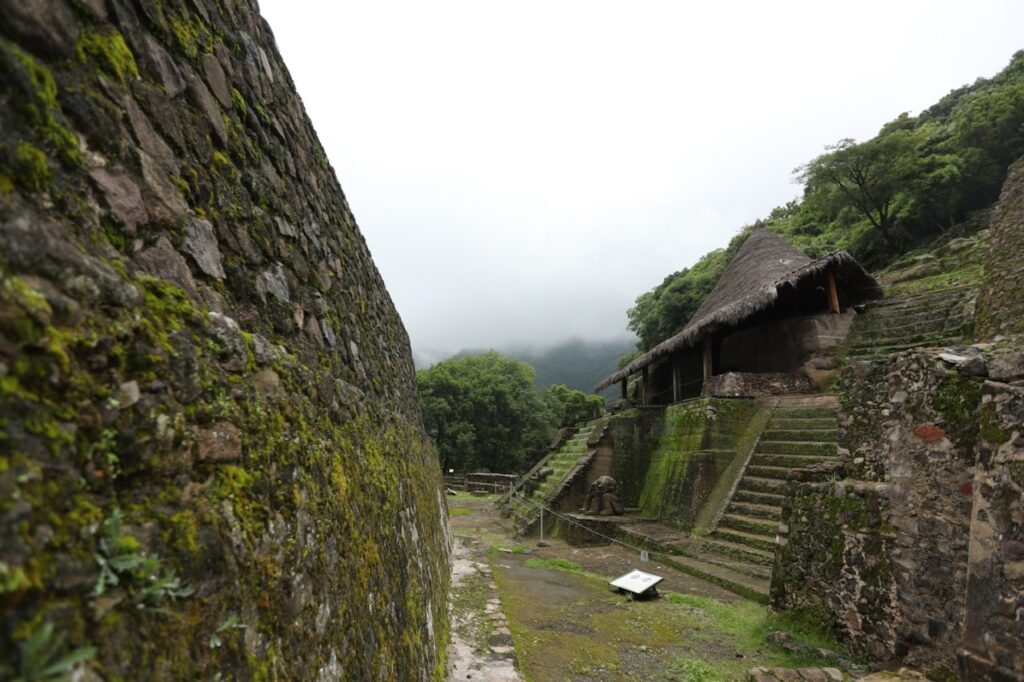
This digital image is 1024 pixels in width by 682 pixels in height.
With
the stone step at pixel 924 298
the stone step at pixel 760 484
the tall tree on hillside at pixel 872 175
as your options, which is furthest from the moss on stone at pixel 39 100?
the tall tree on hillside at pixel 872 175

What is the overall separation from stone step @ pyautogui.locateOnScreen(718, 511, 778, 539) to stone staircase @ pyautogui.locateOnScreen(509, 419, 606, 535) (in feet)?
15.7

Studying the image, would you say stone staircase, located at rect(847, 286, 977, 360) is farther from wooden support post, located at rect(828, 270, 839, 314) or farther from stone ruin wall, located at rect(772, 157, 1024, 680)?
stone ruin wall, located at rect(772, 157, 1024, 680)

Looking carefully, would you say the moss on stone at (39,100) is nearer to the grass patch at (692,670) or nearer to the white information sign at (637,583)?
the grass patch at (692,670)

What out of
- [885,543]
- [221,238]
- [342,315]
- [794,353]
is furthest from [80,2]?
[794,353]

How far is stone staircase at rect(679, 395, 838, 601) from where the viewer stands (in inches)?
309

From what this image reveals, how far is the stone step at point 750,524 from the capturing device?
8.56 metres

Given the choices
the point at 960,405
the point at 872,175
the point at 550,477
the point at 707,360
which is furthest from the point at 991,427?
the point at 872,175

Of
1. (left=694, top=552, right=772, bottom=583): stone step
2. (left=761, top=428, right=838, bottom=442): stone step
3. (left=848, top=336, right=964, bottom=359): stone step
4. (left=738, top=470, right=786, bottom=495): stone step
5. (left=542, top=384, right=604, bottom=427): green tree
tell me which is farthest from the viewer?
(left=542, top=384, right=604, bottom=427): green tree

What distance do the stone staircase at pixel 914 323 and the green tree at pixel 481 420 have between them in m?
21.4

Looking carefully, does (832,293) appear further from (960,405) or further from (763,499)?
(960,405)

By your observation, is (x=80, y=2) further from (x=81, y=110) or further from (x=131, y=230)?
(x=131, y=230)

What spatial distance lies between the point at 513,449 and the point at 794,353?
2155 centimetres

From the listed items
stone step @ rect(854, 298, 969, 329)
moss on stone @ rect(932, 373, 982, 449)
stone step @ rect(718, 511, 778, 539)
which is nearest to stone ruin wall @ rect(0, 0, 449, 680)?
moss on stone @ rect(932, 373, 982, 449)

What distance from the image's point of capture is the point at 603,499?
12.5 meters
